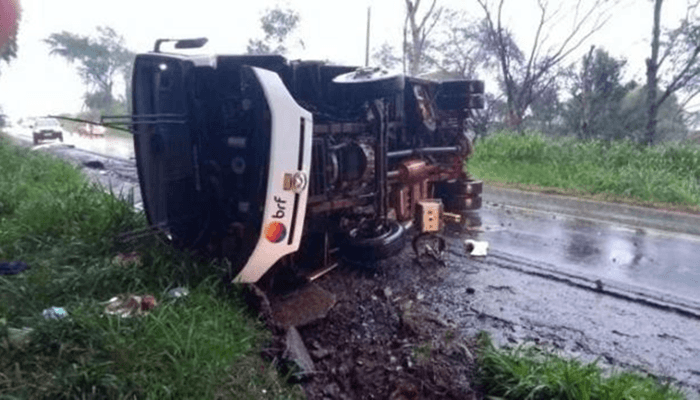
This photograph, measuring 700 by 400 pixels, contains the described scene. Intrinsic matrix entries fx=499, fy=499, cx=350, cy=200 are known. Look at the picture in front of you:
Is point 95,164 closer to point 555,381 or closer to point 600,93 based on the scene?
point 555,381

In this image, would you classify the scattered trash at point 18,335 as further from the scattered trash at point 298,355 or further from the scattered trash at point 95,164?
the scattered trash at point 95,164

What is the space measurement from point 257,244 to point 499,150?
11.2 meters

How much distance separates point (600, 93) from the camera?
55.5 feet

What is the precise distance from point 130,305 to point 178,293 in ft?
1.10

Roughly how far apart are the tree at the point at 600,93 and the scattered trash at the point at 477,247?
466 inches

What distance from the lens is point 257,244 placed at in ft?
11.1

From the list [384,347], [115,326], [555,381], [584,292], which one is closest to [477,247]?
[584,292]

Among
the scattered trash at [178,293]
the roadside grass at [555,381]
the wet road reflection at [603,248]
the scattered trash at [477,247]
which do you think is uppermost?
the scattered trash at [178,293]

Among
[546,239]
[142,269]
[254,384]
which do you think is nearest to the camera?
[254,384]

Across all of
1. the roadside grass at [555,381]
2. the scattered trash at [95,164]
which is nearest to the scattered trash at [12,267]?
the roadside grass at [555,381]

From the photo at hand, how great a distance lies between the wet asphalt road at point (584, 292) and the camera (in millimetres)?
3668

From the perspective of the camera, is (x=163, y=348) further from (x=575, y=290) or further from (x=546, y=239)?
(x=546, y=239)

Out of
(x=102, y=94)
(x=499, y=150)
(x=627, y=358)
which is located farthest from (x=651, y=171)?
(x=102, y=94)

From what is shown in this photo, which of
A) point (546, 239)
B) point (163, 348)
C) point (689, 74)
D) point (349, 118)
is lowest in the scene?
point (546, 239)
